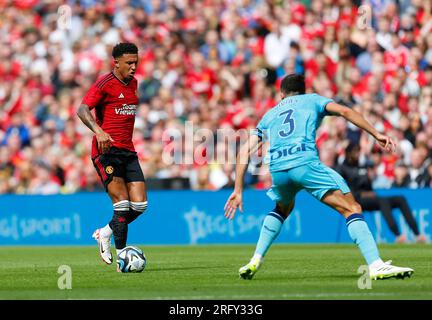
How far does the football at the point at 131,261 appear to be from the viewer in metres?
13.4

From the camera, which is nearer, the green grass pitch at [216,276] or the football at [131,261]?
the green grass pitch at [216,276]

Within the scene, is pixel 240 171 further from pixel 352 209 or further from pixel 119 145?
pixel 119 145

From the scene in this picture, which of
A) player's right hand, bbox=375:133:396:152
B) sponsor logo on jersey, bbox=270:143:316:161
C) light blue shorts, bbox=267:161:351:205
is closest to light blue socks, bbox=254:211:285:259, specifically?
light blue shorts, bbox=267:161:351:205

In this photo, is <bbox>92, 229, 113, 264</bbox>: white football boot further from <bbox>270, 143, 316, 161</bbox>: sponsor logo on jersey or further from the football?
<bbox>270, 143, 316, 161</bbox>: sponsor logo on jersey

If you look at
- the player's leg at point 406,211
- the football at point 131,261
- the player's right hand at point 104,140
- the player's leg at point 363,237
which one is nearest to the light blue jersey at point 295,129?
the player's leg at point 363,237


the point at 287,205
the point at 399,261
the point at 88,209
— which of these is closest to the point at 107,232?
the point at 287,205

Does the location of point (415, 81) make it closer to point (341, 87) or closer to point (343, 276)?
point (341, 87)

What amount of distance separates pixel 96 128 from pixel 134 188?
41.5 inches

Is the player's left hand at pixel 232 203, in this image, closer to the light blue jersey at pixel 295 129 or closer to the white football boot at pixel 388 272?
the light blue jersey at pixel 295 129

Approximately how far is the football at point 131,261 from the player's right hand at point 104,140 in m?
1.26

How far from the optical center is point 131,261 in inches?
527

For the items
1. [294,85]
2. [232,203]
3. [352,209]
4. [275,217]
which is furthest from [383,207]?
[232,203]

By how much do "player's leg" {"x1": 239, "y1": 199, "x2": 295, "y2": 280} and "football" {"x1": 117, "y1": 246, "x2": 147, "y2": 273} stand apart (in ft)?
5.84

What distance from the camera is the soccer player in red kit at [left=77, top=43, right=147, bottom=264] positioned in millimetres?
13695
